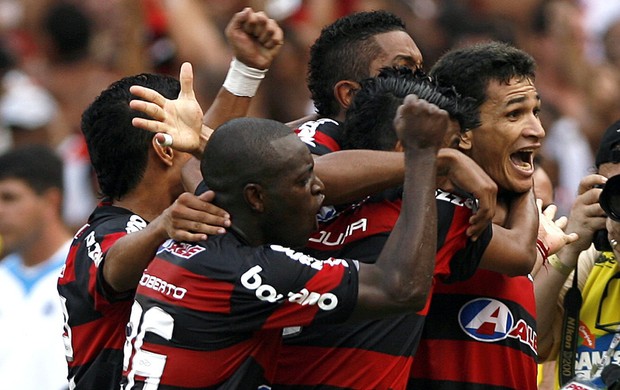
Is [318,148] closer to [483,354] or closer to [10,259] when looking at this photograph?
[483,354]

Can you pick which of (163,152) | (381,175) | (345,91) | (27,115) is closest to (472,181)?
(381,175)

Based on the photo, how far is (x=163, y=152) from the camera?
5445 mm

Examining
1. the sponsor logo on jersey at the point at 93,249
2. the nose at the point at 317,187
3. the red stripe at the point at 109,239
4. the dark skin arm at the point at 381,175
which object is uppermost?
the dark skin arm at the point at 381,175

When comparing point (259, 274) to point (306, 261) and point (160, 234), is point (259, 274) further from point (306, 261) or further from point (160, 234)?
point (160, 234)

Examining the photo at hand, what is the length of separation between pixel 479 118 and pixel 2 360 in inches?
143

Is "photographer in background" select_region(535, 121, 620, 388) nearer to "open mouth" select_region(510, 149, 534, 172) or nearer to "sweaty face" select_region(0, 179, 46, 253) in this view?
"open mouth" select_region(510, 149, 534, 172)

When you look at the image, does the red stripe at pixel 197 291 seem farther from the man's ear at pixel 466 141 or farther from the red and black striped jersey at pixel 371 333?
the man's ear at pixel 466 141

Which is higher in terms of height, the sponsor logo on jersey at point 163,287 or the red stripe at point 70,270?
the sponsor logo on jersey at point 163,287

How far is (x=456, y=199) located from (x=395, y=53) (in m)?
0.83

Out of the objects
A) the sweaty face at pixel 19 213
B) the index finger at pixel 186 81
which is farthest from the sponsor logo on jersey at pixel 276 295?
the sweaty face at pixel 19 213

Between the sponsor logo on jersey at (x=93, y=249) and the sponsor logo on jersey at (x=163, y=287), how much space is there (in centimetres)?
54

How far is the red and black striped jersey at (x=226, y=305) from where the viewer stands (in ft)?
14.5

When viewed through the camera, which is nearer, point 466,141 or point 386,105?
point 386,105

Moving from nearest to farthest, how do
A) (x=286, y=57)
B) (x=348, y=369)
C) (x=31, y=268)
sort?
(x=348, y=369) → (x=31, y=268) → (x=286, y=57)
